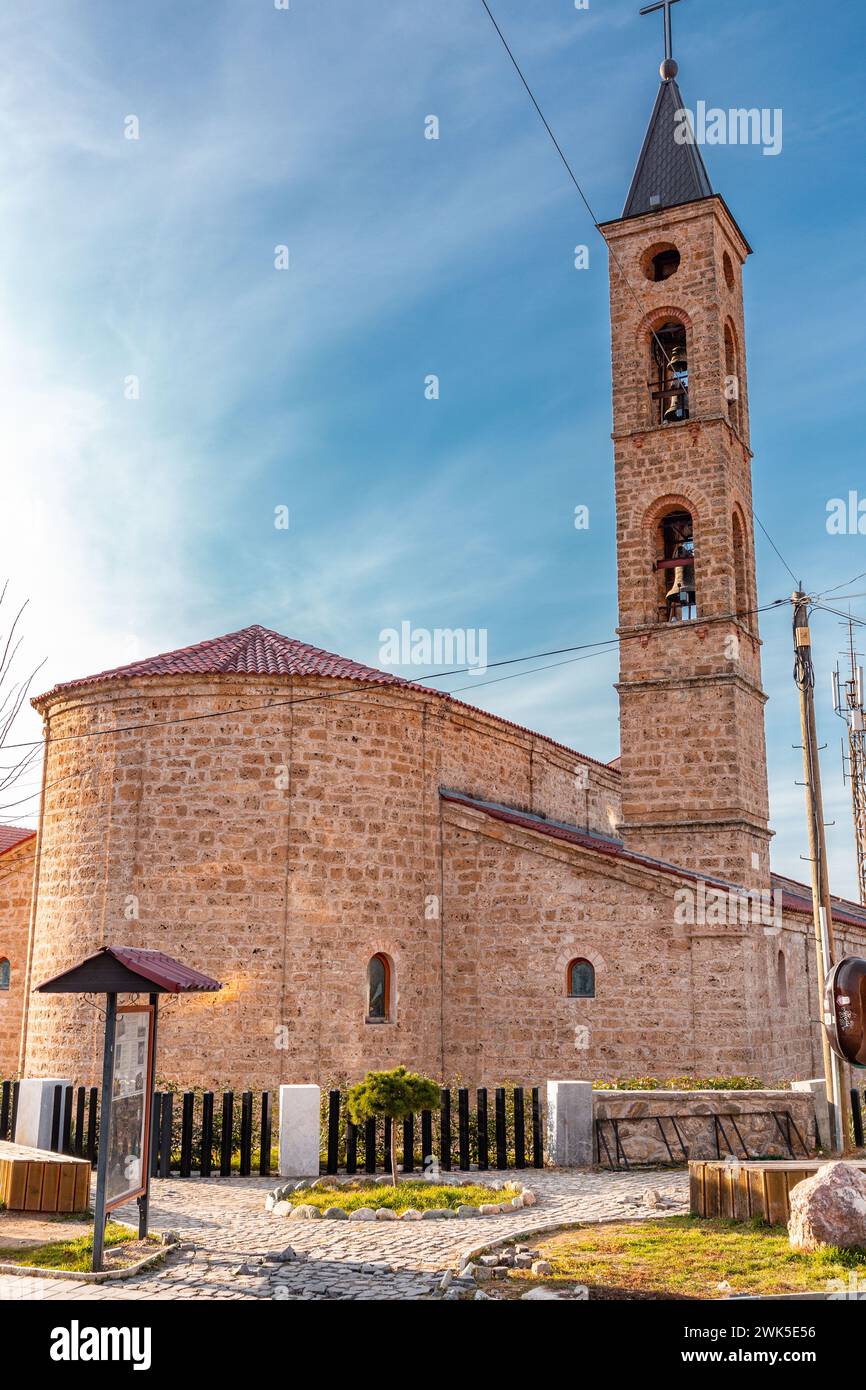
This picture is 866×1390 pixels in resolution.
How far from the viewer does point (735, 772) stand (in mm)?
21625

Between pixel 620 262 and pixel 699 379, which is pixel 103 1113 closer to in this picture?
pixel 699 379

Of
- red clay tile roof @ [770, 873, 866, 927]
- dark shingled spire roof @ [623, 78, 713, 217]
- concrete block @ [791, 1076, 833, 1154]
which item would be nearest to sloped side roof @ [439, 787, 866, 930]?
red clay tile roof @ [770, 873, 866, 927]

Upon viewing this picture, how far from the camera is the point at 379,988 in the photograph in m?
18.6

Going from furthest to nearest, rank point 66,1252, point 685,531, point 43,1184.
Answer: point 685,531 < point 43,1184 < point 66,1252

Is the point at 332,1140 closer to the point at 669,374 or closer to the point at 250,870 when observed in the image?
the point at 250,870

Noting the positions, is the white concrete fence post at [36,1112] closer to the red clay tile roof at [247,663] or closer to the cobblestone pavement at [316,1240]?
the cobblestone pavement at [316,1240]

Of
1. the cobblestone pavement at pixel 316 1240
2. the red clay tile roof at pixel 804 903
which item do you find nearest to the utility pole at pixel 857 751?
the red clay tile roof at pixel 804 903

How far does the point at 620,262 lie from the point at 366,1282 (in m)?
22.3

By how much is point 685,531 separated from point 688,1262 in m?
17.7

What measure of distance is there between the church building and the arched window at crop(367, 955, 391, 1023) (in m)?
0.04

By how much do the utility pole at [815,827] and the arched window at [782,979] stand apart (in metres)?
5.16

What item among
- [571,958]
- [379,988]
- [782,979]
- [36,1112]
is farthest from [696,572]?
[36,1112]

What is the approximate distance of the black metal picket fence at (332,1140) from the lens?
13492 millimetres
